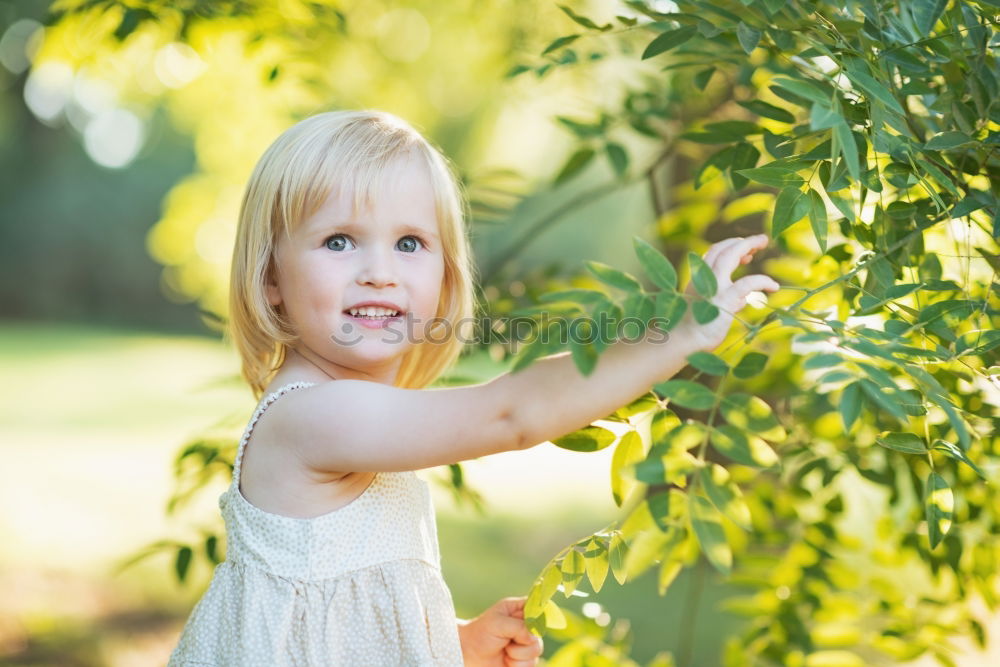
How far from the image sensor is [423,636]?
5.28 ft

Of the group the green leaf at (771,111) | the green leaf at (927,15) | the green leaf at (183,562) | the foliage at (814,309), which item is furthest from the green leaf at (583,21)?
the green leaf at (183,562)

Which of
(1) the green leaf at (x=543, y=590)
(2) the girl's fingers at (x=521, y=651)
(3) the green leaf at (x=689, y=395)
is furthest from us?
(2) the girl's fingers at (x=521, y=651)

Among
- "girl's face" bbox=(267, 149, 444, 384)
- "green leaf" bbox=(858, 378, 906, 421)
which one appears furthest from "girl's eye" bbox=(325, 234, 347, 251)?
"green leaf" bbox=(858, 378, 906, 421)

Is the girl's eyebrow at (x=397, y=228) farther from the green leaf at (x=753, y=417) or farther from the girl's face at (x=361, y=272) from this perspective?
the green leaf at (x=753, y=417)

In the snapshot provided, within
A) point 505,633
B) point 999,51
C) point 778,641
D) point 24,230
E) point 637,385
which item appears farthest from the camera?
point 24,230

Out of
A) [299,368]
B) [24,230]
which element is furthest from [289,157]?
[24,230]

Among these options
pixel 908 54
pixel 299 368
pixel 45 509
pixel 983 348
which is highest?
pixel 908 54

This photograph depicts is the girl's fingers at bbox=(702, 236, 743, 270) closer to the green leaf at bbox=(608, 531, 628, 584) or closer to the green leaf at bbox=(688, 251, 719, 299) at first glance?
the green leaf at bbox=(688, 251, 719, 299)

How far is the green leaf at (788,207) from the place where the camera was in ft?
4.48

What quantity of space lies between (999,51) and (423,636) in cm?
127

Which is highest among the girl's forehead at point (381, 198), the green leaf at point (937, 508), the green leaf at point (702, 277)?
the girl's forehead at point (381, 198)

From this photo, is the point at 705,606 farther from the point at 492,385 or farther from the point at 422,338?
the point at 492,385

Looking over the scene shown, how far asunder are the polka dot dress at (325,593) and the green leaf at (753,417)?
692 mm

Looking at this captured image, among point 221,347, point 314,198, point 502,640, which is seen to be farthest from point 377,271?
point 221,347
